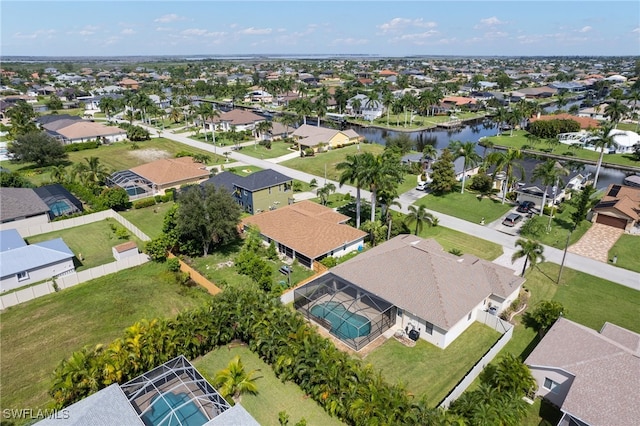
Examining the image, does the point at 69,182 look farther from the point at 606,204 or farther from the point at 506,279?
the point at 606,204

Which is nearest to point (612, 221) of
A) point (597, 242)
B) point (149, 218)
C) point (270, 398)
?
point (597, 242)

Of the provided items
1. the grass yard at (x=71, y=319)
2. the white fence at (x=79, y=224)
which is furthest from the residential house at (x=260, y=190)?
the grass yard at (x=71, y=319)

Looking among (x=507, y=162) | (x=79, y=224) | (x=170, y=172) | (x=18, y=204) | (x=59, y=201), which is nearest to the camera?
(x=18, y=204)

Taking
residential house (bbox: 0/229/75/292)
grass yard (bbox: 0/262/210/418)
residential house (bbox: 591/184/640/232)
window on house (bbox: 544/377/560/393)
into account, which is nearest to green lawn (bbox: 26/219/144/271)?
residential house (bbox: 0/229/75/292)

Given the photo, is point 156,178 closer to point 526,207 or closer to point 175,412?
point 175,412

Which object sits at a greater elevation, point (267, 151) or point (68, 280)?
point (267, 151)

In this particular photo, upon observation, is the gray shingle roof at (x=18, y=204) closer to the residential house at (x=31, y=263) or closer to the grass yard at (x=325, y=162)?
the residential house at (x=31, y=263)

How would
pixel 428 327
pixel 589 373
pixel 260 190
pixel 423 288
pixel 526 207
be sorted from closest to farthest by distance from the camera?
pixel 589 373
pixel 428 327
pixel 423 288
pixel 260 190
pixel 526 207
